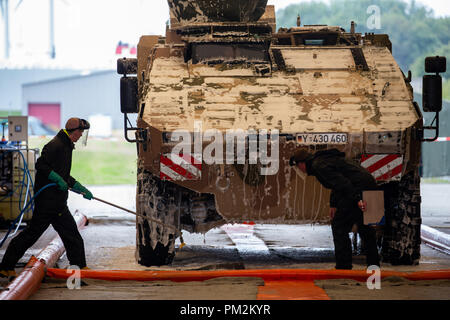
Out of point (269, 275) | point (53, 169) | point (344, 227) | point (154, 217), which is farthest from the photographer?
point (154, 217)

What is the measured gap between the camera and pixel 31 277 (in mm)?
8742

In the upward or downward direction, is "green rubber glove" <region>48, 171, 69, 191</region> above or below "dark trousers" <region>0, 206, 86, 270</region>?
above

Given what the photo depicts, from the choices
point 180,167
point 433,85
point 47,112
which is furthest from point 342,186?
point 47,112

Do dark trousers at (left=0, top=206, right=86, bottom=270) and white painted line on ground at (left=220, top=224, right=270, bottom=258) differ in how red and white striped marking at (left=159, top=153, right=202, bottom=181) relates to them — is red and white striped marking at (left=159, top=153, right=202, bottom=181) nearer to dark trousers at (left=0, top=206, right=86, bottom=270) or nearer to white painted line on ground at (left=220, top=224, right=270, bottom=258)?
dark trousers at (left=0, top=206, right=86, bottom=270)

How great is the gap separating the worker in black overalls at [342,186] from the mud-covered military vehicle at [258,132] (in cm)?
46

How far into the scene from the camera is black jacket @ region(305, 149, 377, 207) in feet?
30.9

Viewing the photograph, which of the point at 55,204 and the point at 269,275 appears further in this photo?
the point at 55,204

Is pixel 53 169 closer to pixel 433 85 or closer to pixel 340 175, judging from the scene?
pixel 340 175

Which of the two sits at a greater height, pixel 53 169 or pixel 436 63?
pixel 436 63

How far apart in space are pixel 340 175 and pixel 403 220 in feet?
4.40

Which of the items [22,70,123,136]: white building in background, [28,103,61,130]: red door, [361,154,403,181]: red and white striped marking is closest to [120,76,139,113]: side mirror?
[361,154,403,181]: red and white striped marking

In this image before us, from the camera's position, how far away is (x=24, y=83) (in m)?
38.9

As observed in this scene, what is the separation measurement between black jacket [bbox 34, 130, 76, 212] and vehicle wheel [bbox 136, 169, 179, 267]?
2.93 feet

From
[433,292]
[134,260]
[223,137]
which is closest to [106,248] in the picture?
[134,260]
